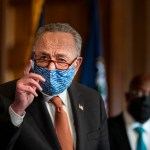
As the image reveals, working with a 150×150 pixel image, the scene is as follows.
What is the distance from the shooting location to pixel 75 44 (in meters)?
1.91

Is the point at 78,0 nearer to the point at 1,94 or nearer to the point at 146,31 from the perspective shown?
the point at 146,31

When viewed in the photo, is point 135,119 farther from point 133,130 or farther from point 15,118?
point 15,118

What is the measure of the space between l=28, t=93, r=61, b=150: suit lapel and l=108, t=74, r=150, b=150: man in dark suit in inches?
41.5

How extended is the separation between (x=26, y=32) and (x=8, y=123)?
2.98 metres

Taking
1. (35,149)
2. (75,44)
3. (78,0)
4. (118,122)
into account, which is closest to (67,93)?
(75,44)

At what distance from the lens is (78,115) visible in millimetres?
1892

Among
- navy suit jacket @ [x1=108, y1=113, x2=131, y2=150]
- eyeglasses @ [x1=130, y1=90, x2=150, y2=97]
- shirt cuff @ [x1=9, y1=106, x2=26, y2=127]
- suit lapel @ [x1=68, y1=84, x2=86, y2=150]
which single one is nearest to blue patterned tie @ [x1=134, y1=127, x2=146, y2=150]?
navy suit jacket @ [x1=108, y1=113, x2=131, y2=150]

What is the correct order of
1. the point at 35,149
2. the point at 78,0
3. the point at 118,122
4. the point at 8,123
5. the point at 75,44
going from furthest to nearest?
the point at 78,0 < the point at 118,122 < the point at 75,44 < the point at 35,149 < the point at 8,123

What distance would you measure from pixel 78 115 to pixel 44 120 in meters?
0.20

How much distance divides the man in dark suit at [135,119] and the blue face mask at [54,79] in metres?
1.05

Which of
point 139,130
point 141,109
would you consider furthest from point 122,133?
point 141,109

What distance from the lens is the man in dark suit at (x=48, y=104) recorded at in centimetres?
159

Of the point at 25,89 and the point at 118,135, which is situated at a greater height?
the point at 25,89

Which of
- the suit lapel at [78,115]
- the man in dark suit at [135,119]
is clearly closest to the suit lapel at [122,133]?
the man in dark suit at [135,119]
